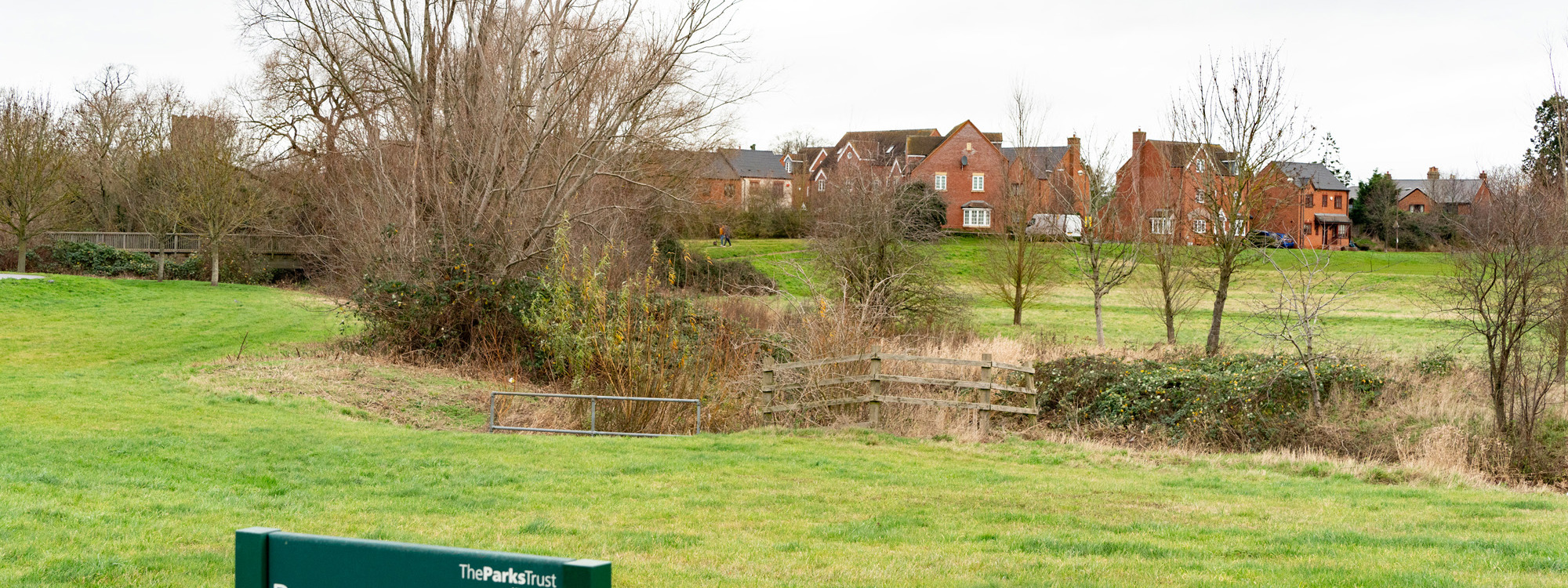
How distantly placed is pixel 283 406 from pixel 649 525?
9.86 m

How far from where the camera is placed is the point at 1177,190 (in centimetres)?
3092

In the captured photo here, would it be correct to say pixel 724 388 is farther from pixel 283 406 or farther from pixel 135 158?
pixel 135 158

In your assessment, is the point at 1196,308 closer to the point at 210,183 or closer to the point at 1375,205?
the point at 1375,205

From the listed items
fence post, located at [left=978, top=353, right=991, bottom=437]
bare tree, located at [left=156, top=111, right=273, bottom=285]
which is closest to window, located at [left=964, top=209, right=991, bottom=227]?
bare tree, located at [left=156, top=111, right=273, bottom=285]

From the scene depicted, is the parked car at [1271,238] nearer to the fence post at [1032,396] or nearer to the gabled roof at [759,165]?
the fence post at [1032,396]

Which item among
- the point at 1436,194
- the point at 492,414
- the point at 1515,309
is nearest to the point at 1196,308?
the point at 1515,309

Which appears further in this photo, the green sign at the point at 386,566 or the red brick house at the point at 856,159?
the red brick house at the point at 856,159

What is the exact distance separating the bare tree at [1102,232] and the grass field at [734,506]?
15.3m

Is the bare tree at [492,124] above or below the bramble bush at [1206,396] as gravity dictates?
above

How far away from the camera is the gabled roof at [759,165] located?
318ft

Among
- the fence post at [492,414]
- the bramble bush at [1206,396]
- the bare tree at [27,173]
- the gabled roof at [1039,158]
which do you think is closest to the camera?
the fence post at [492,414]

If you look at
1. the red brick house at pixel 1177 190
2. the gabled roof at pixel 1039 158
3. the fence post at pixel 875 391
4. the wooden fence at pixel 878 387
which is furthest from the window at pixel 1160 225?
the fence post at pixel 875 391

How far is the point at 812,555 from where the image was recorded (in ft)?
21.5

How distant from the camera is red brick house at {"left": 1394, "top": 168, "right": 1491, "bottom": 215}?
70.1 meters
